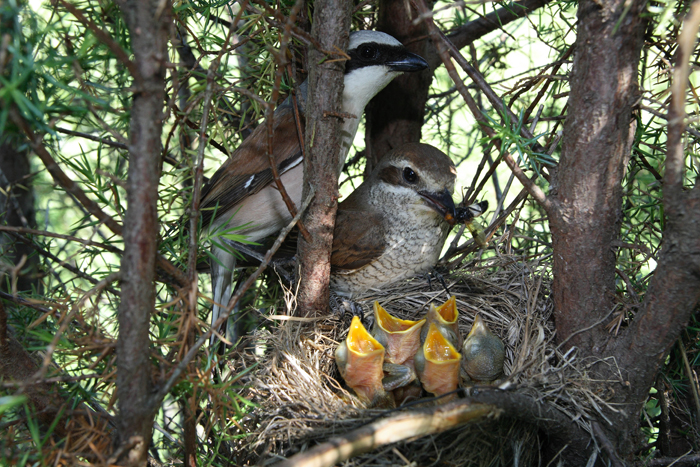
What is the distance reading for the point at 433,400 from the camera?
1771 millimetres

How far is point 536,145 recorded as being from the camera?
181 centimetres

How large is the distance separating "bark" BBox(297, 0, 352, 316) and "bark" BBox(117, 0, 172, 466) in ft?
2.12

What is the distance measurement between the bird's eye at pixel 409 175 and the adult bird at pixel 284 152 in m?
0.32

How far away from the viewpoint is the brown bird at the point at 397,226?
2.62m

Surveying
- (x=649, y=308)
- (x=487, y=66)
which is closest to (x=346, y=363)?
(x=649, y=308)

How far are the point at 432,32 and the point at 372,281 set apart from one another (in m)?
1.49

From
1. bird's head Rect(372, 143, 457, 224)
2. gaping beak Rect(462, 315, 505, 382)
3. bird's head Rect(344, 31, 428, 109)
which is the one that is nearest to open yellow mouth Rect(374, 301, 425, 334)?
gaping beak Rect(462, 315, 505, 382)

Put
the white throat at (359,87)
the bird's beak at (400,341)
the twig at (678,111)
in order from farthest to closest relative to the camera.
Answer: the white throat at (359,87) < the bird's beak at (400,341) < the twig at (678,111)

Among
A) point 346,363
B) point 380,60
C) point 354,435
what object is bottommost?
point 354,435

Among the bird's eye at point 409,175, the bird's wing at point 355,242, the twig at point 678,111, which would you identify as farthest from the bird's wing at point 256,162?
the twig at point 678,111

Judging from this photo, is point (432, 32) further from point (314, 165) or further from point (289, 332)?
point (289, 332)

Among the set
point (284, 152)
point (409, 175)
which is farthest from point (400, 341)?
point (284, 152)

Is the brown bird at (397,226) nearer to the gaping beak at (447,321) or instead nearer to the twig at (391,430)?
Answer: the gaping beak at (447,321)

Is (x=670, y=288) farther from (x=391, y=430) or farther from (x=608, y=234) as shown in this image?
(x=391, y=430)
